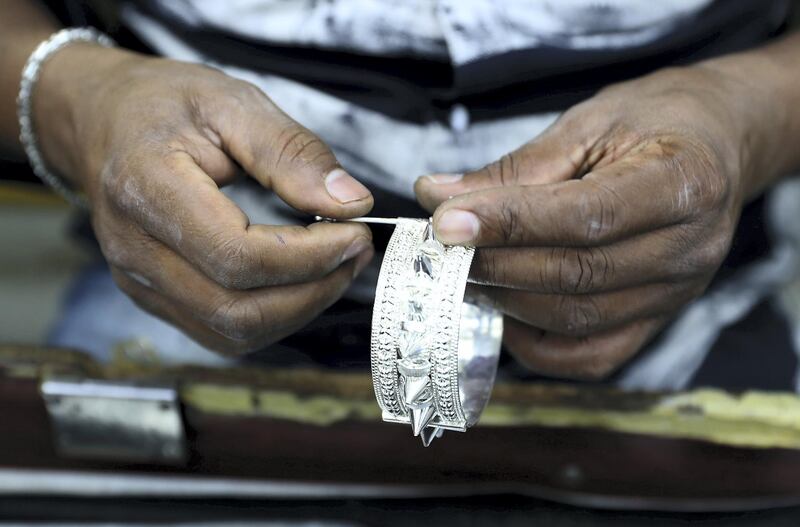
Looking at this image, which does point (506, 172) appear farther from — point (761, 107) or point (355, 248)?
point (761, 107)

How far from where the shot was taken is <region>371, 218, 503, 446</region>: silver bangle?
1.71ft

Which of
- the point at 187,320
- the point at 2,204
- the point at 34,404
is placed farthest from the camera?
the point at 2,204

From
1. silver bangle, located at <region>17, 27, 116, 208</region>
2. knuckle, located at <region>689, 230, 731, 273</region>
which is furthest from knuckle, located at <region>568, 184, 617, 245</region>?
silver bangle, located at <region>17, 27, 116, 208</region>

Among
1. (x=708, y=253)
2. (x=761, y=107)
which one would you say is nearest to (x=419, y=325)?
(x=708, y=253)

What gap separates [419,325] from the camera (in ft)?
1.73

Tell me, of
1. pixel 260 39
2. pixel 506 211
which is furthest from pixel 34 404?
pixel 506 211

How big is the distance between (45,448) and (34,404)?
0.19ft

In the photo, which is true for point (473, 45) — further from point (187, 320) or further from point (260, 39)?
point (187, 320)

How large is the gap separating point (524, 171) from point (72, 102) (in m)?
0.37

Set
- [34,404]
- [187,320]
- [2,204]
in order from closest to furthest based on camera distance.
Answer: [187,320] → [34,404] → [2,204]

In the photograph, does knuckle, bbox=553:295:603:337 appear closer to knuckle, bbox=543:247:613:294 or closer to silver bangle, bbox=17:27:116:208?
knuckle, bbox=543:247:613:294

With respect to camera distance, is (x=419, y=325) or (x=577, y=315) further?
(x=577, y=315)

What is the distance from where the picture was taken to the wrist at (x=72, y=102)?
0.67 meters

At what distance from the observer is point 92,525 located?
0.86 m
